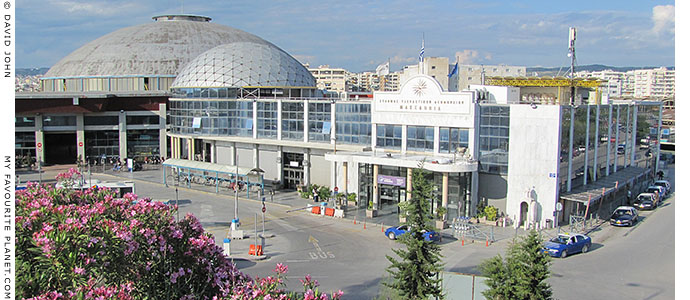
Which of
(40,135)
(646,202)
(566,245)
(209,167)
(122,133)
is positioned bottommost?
(566,245)

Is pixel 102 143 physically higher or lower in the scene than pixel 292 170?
higher

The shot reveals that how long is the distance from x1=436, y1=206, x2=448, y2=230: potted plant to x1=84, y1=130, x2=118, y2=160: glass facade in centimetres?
5150

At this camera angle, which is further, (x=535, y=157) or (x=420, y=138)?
(x=420, y=138)

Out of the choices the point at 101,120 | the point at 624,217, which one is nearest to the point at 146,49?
the point at 101,120

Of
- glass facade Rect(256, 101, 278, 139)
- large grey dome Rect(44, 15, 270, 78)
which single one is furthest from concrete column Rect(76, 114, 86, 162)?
glass facade Rect(256, 101, 278, 139)

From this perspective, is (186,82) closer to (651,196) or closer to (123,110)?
(123,110)

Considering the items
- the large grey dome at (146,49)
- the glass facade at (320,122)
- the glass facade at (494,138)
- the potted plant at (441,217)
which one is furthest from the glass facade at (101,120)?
Answer: the glass facade at (494,138)

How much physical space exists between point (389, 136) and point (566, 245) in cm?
1710

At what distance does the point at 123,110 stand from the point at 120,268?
214 ft

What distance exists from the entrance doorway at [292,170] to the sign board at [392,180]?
1215 cm

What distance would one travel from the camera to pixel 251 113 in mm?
57656

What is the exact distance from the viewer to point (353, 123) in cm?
4909

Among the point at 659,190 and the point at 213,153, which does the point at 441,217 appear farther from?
the point at 213,153

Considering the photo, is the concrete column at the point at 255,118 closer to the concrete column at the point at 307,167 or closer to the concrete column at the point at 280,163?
the concrete column at the point at 280,163
